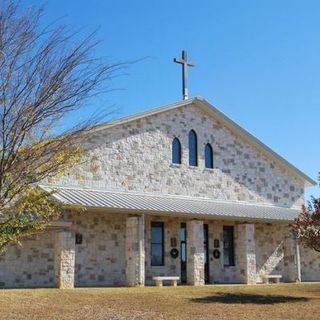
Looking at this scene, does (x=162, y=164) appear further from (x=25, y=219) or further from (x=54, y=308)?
(x=25, y=219)

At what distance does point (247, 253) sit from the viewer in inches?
1063

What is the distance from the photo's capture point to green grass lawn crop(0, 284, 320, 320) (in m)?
15.5

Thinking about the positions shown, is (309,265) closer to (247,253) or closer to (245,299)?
(247,253)

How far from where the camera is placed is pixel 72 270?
21.6 metres

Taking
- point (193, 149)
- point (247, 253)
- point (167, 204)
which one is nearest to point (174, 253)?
point (167, 204)

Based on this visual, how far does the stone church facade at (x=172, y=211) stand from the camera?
75.3 ft

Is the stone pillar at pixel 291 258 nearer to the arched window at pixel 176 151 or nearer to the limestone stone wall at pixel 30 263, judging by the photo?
the arched window at pixel 176 151

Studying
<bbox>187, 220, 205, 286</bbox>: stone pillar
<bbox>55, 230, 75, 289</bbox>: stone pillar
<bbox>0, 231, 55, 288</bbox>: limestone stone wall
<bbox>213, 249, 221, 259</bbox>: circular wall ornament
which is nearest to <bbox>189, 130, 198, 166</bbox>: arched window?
<bbox>187, 220, 205, 286</bbox>: stone pillar

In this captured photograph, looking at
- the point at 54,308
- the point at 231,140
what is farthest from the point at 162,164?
the point at 54,308

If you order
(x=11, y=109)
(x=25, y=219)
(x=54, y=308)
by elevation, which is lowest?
(x=54, y=308)

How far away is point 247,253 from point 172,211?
5.11m

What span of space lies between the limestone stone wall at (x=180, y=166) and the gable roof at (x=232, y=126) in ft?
0.83

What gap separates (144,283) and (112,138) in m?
6.15

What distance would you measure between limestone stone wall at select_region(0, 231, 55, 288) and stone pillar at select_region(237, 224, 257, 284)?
8724 mm
